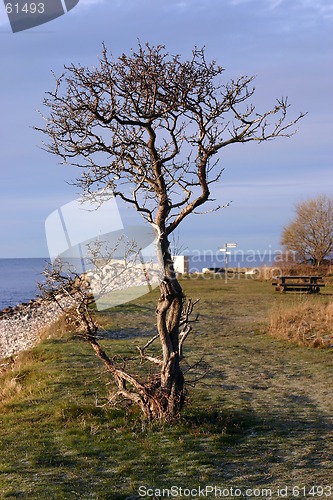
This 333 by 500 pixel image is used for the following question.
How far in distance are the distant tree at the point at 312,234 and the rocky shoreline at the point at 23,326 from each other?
16.7m

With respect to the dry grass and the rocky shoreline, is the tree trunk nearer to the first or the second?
the dry grass

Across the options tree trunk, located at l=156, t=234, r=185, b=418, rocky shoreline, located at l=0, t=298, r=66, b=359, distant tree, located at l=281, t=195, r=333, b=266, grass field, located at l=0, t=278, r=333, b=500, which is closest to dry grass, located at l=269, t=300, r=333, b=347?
grass field, located at l=0, t=278, r=333, b=500

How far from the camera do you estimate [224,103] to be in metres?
7.84

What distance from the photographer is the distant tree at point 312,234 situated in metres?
38.2

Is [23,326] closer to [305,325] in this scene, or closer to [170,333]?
[305,325]

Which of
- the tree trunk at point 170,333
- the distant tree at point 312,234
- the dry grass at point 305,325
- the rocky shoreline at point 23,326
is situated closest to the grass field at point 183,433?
the tree trunk at point 170,333

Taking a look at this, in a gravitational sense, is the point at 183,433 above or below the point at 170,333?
below

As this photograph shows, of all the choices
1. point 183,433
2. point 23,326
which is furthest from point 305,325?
point 23,326

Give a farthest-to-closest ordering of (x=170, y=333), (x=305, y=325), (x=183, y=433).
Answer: (x=305, y=325), (x=170, y=333), (x=183, y=433)

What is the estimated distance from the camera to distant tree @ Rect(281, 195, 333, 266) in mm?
38188

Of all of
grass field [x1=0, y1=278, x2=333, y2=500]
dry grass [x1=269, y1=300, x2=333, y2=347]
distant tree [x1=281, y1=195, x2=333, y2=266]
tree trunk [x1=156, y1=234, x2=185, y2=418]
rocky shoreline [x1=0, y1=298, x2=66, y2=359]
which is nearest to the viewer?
grass field [x1=0, y1=278, x2=333, y2=500]

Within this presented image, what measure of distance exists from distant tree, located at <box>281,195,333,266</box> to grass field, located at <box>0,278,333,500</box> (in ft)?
84.0

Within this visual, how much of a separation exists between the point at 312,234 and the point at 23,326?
2078 cm

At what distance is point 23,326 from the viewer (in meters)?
23.2
